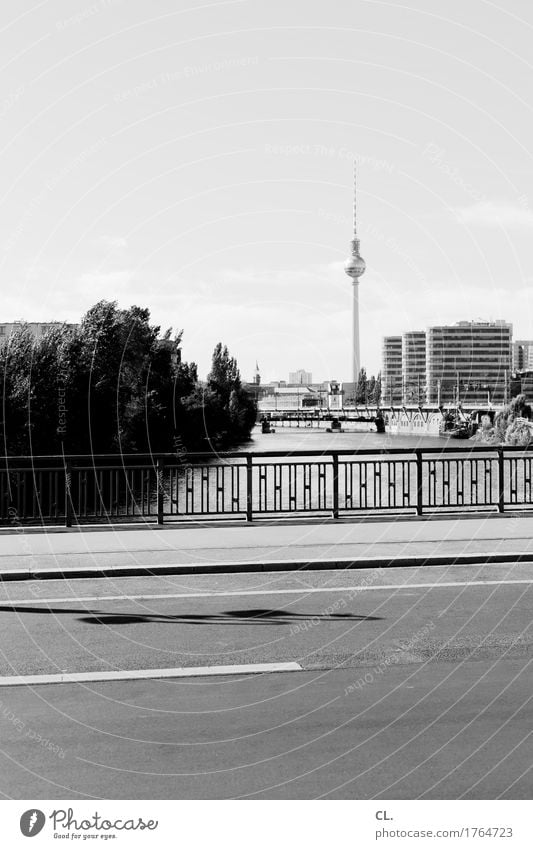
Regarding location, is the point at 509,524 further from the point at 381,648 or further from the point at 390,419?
the point at 390,419

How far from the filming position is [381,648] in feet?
26.8

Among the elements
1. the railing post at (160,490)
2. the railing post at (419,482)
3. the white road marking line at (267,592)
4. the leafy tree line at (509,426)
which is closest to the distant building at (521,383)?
the leafy tree line at (509,426)

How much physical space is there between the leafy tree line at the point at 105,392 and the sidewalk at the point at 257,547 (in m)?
22.3

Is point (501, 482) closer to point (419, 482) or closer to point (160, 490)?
point (419, 482)

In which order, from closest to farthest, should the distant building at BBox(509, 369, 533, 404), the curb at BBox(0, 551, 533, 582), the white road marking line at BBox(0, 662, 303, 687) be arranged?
1. the white road marking line at BBox(0, 662, 303, 687)
2. the curb at BBox(0, 551, 533, 582)
3. the distant building at BBox(509, 369, 533, 404)

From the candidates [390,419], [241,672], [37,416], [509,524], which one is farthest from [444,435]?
[241,672]

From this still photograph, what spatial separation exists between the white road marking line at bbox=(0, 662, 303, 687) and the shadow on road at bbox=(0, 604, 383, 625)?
170cm

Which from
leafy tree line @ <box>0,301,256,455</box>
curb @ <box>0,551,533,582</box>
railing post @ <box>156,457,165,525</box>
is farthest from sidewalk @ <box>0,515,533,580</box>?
leafy tree line @ <box>0,301,256,455</box>

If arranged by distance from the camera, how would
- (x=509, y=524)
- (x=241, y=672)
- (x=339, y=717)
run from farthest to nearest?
(x=509, y=524), (x=241, y=672), (x=339, y=717)

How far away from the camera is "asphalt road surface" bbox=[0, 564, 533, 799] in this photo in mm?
5176

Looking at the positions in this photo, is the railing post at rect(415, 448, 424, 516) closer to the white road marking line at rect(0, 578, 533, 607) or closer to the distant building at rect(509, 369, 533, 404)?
the white road marking line at rect(0, 578, 533, 607)

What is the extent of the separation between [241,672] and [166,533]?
8176 mm

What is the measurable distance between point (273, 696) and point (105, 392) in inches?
1908

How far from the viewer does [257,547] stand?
46.0ft
